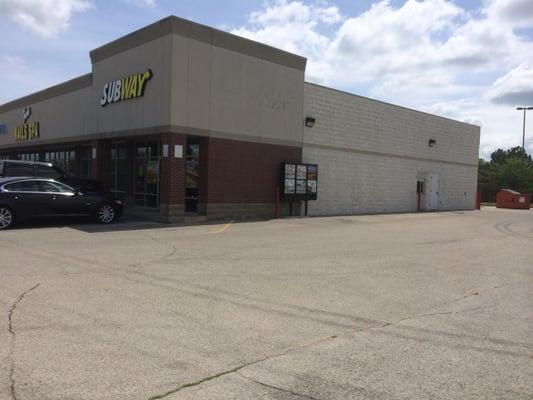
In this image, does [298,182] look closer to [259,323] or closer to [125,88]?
[125,88]

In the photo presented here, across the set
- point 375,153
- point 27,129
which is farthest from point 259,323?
point 27,129

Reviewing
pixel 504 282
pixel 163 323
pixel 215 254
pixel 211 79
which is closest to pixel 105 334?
pixel 163 323

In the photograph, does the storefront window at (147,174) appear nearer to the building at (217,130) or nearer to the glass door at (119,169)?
the building at (217,130)

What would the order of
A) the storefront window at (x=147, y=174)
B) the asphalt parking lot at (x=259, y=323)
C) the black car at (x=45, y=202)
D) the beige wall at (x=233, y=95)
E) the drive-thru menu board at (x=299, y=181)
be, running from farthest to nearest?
the drive-thru menu board at (x=299, y=181)
the storefront window at (x=147, y=174)
the beige wall at (x=233, y=95)
the black car at (x=45, y=202)
the asphalt parking lot at (x=259, y=323)

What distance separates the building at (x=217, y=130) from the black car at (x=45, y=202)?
2.03 meters

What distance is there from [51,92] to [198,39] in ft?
45.9

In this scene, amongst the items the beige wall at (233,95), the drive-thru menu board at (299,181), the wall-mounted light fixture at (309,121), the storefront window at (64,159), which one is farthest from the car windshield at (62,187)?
the storefront window at (64,159)

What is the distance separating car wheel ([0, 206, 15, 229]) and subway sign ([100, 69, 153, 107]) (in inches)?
254

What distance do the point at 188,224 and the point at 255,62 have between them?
7.01m

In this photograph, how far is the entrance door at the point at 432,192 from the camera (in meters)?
31.6

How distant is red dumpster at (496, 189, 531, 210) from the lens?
40.6 metres

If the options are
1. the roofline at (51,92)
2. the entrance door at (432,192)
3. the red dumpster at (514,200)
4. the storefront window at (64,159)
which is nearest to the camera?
the roofline at (51,92)

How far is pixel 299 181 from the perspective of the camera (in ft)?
73.5

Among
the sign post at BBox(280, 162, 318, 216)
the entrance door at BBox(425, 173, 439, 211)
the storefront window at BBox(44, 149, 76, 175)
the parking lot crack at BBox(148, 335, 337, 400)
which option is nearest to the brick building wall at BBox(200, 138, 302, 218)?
the sign post at BBox(280, 162, 318, 216)
